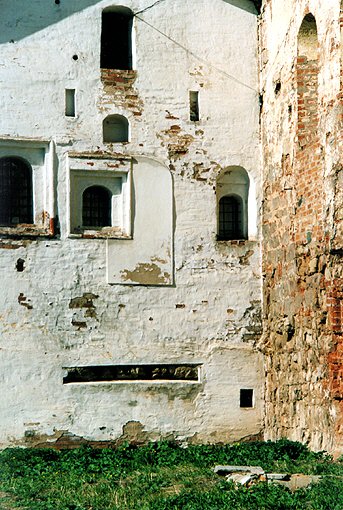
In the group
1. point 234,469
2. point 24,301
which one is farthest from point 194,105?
point 234,469

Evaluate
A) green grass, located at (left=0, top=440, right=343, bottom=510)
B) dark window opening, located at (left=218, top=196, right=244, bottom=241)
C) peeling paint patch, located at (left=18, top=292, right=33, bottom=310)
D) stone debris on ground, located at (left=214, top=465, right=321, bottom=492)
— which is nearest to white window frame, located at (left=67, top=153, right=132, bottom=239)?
peeling paint patch, located at (left=18, top=292, right=33, bottom=310)

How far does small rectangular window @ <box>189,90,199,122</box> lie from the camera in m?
14.4

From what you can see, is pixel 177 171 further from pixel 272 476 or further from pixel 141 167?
pixel 272 476

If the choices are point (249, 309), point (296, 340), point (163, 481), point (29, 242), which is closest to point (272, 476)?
point (163, 481)

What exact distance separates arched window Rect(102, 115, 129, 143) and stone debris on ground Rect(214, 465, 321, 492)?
5233 mm

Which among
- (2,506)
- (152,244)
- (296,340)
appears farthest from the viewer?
(152,244)

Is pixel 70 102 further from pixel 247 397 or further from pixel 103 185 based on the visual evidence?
pixel 247 397

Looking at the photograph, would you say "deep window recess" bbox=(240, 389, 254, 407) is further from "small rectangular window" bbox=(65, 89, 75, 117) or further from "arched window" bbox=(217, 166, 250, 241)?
"small rectangular window" bbox=(65, 89, 75, 117)

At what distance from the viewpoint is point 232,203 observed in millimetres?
14773

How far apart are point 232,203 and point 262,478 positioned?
517cm

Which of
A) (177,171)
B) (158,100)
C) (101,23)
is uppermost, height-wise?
(101,23)

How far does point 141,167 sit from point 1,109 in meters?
2.12

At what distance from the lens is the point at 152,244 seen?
1405 centimetres

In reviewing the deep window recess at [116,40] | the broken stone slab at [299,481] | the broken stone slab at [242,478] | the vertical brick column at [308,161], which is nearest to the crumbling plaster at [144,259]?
the deep window recess at [116,40]
